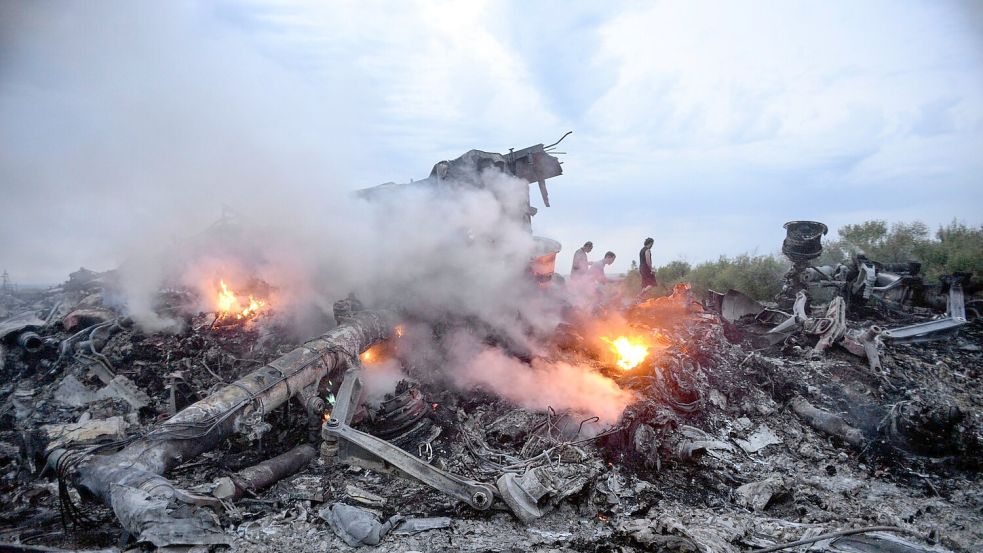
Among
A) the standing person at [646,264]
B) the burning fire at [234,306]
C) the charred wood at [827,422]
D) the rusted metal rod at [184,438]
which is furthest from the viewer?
the standing person at [646,264]

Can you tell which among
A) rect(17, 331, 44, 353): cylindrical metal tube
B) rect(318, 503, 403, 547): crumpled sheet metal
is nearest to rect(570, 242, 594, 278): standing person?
rect(318, 503, 403, 547): crumpled sheet metal

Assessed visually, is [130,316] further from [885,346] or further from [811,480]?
[885,346]

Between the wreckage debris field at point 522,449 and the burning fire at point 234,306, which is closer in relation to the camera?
the wreckage debris field at point 522,449

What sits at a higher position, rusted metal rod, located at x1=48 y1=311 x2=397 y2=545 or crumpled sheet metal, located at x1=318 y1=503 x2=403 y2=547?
rusted metal rod, located at x1=48 y1=311 x2=397 y2=545

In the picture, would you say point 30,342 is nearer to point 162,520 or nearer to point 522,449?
point 162,520

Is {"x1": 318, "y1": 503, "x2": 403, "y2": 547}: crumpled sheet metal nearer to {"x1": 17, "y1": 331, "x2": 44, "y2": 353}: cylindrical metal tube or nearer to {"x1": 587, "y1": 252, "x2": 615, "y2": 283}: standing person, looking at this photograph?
{"x1": 17, "y1": 331, "x2": 44, "y2": 353}: cylindrical metal tube

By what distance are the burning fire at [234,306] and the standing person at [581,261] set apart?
870 centimetres

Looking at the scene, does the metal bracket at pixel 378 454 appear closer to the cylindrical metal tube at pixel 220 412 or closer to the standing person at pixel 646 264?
the cylindrical metal tube at pixel 220 412

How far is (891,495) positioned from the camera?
5.11 metres

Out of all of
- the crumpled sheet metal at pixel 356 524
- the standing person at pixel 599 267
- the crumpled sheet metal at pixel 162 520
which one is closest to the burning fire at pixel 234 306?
the crumpled sheet metal at pixel 162 520

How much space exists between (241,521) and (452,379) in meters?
4.31

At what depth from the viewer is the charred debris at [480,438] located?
4230 millimetres

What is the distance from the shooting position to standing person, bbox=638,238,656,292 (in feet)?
42.3

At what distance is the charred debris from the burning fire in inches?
1.9
